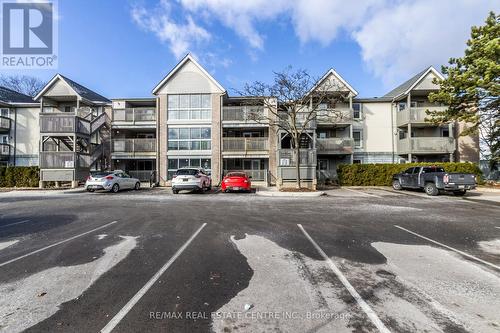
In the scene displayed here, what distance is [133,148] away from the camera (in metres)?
24.1

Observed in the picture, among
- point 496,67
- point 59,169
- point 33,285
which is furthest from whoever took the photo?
point 59,169

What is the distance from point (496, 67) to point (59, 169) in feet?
107

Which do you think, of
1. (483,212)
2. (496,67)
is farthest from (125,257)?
(496,67)

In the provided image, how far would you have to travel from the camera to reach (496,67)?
49.2 ft

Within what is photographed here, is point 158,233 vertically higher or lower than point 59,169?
lower

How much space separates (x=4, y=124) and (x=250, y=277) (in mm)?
36514

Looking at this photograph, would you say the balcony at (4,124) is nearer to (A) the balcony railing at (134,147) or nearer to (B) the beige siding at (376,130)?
(A) the balcony railing at (134,147)

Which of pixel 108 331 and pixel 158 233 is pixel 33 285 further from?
pixel 158 233

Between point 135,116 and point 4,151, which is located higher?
point 135,116

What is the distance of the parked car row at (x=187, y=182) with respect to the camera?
1681 centimetres

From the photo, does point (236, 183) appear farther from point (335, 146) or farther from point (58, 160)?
point (58, 160)

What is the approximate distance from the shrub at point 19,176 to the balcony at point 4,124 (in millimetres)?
8122

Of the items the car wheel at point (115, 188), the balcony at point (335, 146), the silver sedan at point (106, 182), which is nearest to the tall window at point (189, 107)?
the silver sedan at point (106, 182)

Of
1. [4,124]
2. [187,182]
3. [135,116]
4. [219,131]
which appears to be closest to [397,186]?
[219,131]
